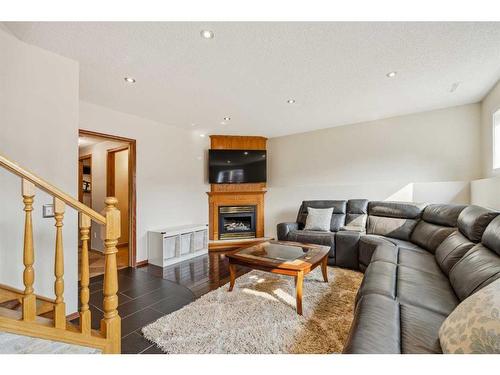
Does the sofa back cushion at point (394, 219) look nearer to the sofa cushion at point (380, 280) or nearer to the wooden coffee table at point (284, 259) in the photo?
Result: the wooden coffee table at point (284, 259)

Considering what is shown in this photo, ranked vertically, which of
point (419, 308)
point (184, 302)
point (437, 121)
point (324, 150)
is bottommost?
point (184, 302)

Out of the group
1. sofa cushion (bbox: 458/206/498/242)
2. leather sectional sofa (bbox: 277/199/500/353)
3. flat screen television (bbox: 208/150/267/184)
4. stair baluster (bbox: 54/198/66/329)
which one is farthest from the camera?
flat screen television (bbox: 208/150/267/184)

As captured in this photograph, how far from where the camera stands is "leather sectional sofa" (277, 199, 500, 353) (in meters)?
1.11

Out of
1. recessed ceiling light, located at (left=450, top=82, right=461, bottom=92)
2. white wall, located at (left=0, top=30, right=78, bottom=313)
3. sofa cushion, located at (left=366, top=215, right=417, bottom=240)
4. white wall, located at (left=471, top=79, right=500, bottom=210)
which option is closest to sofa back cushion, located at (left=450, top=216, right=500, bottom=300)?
white wall, located at (left=471, top=79, right=500, bottom=210)

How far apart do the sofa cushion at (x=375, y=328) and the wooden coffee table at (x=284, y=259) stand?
2.23 feet

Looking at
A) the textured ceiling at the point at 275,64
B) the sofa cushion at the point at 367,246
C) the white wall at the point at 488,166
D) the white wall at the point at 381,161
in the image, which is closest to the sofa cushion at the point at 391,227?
the sofa cushion at the point at 367,246

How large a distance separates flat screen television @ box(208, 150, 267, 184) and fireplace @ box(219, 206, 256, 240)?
0.60 meters

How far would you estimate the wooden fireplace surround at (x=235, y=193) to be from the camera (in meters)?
4.69

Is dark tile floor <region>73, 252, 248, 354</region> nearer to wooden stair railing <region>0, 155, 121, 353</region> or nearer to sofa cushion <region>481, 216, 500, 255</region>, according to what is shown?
wooden stair railing <region>0, 155, 121, 353</region>
